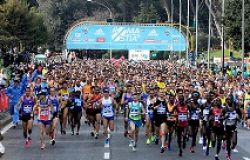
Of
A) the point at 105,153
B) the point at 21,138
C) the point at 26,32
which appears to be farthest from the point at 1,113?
the point at 26,32

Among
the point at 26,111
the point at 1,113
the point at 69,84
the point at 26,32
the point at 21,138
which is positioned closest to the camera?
the point at 26,111

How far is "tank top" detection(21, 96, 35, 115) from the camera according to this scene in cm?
2256

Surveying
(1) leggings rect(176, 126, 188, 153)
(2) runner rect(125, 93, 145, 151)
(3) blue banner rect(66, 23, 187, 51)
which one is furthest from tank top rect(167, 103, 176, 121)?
(3) blue banner rect(66, 23, 187, 51)

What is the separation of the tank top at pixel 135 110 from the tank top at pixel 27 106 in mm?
2986

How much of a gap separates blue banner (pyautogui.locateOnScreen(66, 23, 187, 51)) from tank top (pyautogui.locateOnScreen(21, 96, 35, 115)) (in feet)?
153

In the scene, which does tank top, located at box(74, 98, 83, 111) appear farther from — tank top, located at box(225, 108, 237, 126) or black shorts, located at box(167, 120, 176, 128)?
tank top, located at box(225, 108, 237, 126)

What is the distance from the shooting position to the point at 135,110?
71.2ft

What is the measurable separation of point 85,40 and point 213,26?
42.9 m

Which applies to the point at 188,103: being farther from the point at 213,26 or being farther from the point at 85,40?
the point at 213,26

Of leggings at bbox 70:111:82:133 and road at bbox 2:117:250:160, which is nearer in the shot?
road at bbox 2:117:250:160

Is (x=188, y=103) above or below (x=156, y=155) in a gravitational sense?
above

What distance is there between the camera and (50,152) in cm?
2112

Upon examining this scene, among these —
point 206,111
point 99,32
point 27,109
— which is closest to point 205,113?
point 206,111

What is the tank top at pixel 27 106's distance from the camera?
22.6 meters
